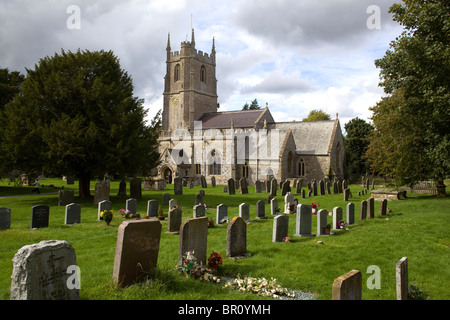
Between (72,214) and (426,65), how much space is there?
13.6 meters

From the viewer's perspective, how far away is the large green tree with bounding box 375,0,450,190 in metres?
10.5

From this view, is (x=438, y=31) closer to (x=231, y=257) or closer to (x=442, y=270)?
(x=442, y=270)

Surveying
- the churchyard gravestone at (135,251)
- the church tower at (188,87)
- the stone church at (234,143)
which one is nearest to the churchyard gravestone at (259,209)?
the churchyard gravestone at (135,251)

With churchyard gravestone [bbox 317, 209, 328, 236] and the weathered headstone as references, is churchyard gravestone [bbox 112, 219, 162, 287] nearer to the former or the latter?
the weathered headstone

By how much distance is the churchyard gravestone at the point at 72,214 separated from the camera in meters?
11.6

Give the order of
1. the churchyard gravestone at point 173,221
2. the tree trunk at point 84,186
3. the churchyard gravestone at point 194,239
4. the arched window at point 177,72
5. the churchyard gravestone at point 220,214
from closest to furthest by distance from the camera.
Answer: the churchyard gravestone at point 194,239 → the churchyard gravestone at point 173,221 → the churchyard gravestone at point 220,214 → the tree trunk at point 84,186 → the arched window at point 177,72

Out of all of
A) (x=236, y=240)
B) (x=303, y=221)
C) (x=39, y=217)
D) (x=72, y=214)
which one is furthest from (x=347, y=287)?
(x=72, y=214)

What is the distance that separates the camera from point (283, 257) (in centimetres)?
754

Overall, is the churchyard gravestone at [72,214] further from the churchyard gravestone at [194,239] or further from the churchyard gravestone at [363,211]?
the churchyard gravestone at [363,211]

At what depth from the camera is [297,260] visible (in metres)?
7.32

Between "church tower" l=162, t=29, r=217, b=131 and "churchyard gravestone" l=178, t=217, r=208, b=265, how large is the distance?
125 ft

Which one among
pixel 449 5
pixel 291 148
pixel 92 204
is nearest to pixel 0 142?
pixel 92 204

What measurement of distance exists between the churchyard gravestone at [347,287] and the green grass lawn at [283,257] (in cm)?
116
